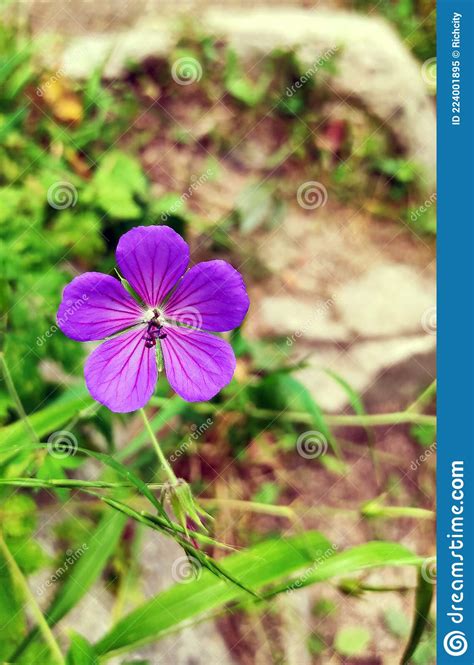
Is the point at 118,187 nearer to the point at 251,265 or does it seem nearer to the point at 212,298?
the point at 251,265

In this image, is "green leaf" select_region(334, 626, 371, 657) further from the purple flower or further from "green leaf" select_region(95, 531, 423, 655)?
the purple flower

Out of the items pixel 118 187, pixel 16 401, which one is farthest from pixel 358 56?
pixel 16 401

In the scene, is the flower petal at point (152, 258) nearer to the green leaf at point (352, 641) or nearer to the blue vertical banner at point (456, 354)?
the blue vertical banner at point (456, 354)

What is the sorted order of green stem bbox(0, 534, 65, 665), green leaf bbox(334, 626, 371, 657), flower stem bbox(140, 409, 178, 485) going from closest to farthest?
flower stem bbox(140, 409, 178, 485)
green stem bbox(0, 534, 65, 665)
green leaf bbox(334, 626, 371, 657)

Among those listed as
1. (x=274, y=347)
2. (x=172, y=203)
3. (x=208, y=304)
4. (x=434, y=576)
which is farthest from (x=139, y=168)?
(x=434, y=576)

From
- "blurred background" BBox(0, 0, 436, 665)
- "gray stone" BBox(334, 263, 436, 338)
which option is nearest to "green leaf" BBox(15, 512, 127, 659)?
"blurred background" BBox(0, 0, 436, 665)

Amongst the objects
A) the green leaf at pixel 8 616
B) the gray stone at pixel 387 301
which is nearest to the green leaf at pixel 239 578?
the green leaf at pixel 8 616
